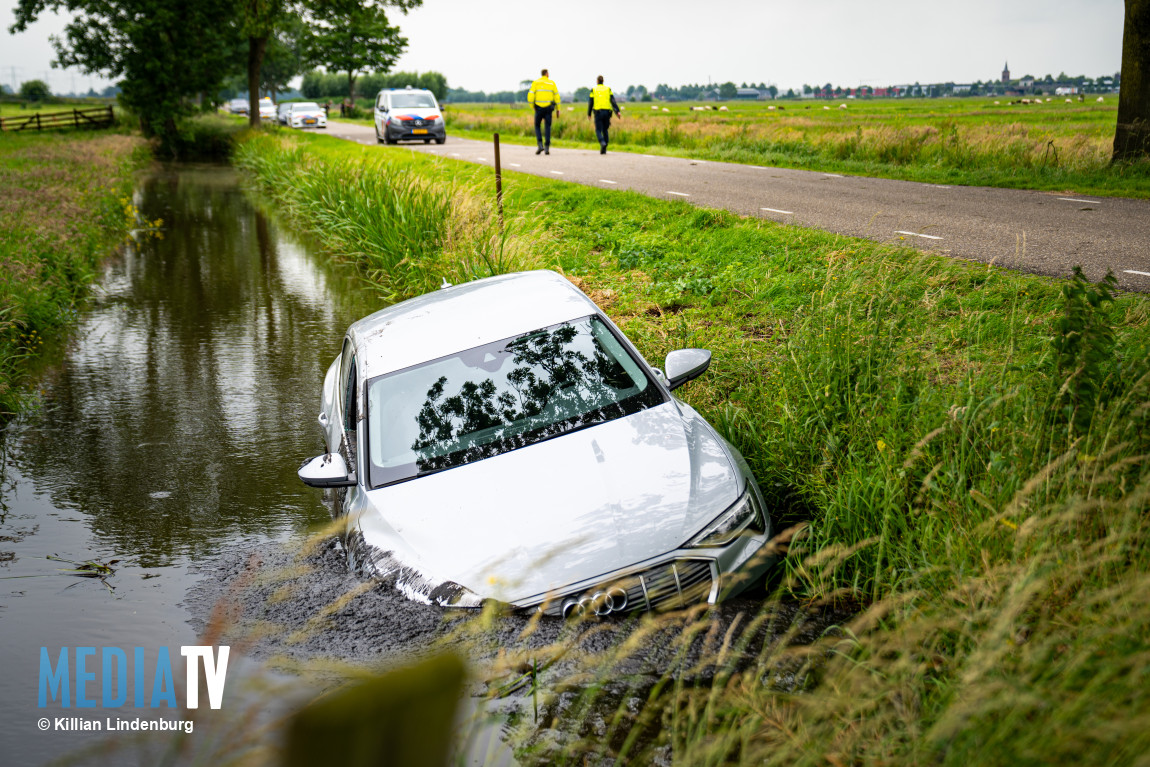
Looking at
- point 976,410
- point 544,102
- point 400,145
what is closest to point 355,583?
point 976,410

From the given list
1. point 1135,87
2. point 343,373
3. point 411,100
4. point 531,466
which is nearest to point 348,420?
point 343,373

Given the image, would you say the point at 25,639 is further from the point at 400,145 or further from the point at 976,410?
the point at 400,145

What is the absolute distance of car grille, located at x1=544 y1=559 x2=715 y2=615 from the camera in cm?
373

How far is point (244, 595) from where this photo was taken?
4.86 meters

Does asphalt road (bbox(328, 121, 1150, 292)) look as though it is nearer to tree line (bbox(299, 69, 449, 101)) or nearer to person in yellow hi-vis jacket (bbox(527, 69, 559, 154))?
person in yellow hi-vis jacket (bbox(527, 69, 559, 154))

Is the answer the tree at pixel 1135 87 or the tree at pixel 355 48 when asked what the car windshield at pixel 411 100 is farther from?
the tree at pixel 355 48

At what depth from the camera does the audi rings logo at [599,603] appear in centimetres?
371

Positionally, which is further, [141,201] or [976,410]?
[141,201]

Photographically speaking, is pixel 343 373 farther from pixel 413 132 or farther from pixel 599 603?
pixel 413 132

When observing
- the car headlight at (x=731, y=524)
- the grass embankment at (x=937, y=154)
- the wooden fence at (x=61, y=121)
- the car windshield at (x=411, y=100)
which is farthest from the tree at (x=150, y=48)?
the car headlight at (x=731, y=524)

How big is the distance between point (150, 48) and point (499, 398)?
4574 cm

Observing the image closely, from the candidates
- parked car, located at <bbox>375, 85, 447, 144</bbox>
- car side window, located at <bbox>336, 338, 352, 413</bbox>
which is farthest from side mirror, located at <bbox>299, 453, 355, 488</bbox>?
parked car, located at <bbox>375, 85, 447, 144</bbox>

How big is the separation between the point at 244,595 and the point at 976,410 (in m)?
3.94

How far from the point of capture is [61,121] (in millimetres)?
54531
